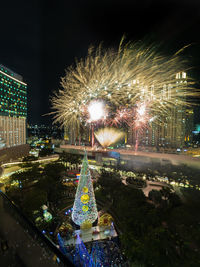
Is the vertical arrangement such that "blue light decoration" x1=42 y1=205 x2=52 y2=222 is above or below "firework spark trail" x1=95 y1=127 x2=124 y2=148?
below

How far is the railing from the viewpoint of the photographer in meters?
1.33

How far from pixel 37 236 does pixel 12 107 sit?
32418 mm

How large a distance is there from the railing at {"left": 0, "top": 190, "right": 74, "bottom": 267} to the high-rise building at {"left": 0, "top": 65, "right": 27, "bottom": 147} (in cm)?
2558

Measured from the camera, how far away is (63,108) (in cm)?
931

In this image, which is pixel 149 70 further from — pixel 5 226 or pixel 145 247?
pixel 5 226

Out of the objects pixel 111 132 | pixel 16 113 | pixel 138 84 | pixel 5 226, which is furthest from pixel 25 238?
pixel 16 113

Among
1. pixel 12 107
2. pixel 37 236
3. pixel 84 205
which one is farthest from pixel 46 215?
pixel 12 107

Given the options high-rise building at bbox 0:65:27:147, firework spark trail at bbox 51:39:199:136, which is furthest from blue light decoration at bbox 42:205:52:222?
high-rise building at bbox 0:65:27:147

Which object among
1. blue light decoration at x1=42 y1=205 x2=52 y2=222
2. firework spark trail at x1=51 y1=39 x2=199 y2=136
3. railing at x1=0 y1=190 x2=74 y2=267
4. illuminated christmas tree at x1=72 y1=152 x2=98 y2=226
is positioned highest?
firework spark trail at x1=51 y1=39 x2=199 y2=136

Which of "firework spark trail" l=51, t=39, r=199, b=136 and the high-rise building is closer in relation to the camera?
"firework spark trail" l=51, t=39, r=199, b=136

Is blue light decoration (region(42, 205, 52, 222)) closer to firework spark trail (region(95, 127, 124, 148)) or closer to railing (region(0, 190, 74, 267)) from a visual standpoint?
railing (region(0, 190, 74, 267))

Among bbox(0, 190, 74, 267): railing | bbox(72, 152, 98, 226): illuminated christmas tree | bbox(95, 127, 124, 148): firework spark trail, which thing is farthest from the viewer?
bbox(95, 127, 124, 148): firework spark trail

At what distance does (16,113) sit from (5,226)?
31965mm

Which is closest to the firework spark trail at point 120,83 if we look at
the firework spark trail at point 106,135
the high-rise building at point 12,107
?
the firework spark trail at point 106,135
